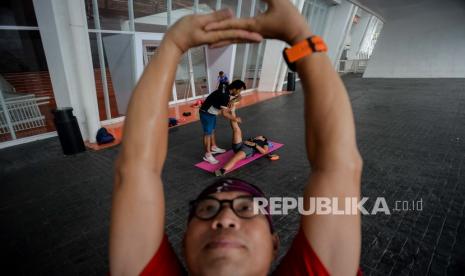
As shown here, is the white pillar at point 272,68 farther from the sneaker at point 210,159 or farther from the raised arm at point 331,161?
the raised arm at point 331,161

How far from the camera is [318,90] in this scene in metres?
1.11

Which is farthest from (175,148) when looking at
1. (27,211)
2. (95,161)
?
(27,211)

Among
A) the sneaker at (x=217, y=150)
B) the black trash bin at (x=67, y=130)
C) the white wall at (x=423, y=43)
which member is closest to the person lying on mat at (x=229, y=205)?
the sneaker at (x=217, y=150)

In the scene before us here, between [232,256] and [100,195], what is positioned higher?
[232,256]

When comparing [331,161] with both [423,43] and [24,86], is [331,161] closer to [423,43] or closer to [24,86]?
[24,86]

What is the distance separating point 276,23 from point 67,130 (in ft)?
21.6

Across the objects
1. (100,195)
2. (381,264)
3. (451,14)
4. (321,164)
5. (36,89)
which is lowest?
(36,89)

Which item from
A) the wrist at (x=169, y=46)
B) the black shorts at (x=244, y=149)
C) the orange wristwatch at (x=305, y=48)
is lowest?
the black shorts at (x=244, y=149)

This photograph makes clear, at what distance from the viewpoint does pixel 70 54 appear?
6.32 meters

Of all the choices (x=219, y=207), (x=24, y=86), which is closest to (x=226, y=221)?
(x=219, y=207)

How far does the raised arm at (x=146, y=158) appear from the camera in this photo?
1.09 m

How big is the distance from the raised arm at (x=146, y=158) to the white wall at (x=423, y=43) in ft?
68.2

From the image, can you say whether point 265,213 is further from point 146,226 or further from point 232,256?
point 146,226

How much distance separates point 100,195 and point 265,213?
153 inches
